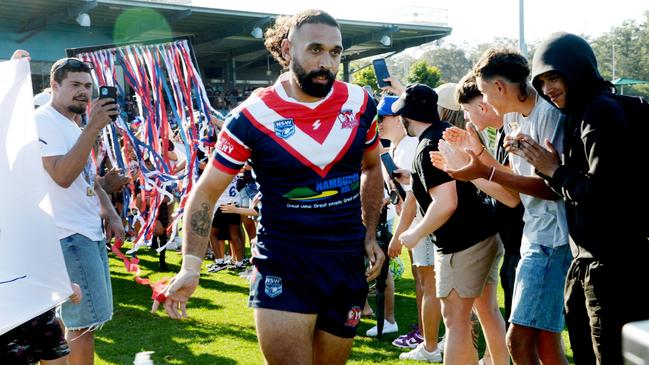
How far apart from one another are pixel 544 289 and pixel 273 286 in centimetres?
146

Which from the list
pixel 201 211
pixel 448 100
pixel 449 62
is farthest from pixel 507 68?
pixel 449 62

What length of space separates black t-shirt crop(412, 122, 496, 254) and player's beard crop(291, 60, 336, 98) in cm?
116

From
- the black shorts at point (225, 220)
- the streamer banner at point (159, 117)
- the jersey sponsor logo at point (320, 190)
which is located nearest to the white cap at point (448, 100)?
the jersey sponsor logo at point (320, 190)

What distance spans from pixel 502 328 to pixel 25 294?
2.93m

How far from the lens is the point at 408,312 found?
7.60 meters

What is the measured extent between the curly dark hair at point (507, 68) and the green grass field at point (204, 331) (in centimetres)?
276

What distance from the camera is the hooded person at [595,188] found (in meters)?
3.11

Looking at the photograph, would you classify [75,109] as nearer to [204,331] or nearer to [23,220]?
[23,220]

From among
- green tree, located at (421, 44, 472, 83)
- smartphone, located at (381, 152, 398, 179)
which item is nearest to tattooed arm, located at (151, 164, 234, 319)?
smartphone, located at (381, 152, 398, 179)

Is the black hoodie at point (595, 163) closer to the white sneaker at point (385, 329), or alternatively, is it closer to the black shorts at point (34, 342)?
the black shorts at point (34, 342)

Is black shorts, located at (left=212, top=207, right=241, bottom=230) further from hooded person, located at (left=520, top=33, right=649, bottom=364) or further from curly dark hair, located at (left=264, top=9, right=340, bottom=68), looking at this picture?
hooded person, located at (left=520, top=33, right=649, bottom=364)

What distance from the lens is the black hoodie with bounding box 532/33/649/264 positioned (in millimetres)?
3104

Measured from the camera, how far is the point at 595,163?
10.3ft

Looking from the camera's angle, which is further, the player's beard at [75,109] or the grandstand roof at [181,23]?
the grandstand roof at [181,23]
